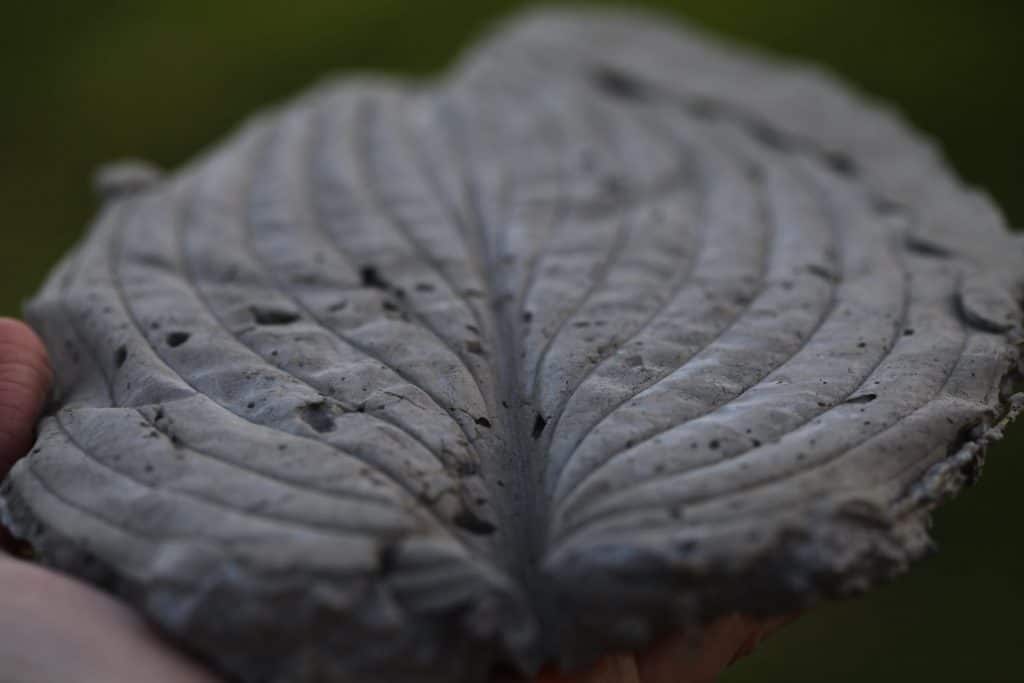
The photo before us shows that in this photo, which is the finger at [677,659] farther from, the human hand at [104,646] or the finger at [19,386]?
the finger at [19,386]

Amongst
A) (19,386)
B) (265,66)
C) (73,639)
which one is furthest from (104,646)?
(265,66)

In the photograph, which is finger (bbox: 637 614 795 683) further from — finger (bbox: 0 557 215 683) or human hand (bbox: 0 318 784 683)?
finger (bbox: 0 557 215 683)

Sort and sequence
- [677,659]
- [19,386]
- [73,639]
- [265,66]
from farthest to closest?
1. [265,66]
2. [19,386]
3. [677,659]
4. [73,639]

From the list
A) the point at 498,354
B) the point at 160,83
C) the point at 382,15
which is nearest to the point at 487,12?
the point at 382,15

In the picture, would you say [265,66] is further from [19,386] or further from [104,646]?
[104,646]

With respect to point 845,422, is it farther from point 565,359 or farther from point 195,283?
point 195,283

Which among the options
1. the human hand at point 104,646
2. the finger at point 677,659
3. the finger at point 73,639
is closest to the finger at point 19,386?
the human hand at point 104,646
